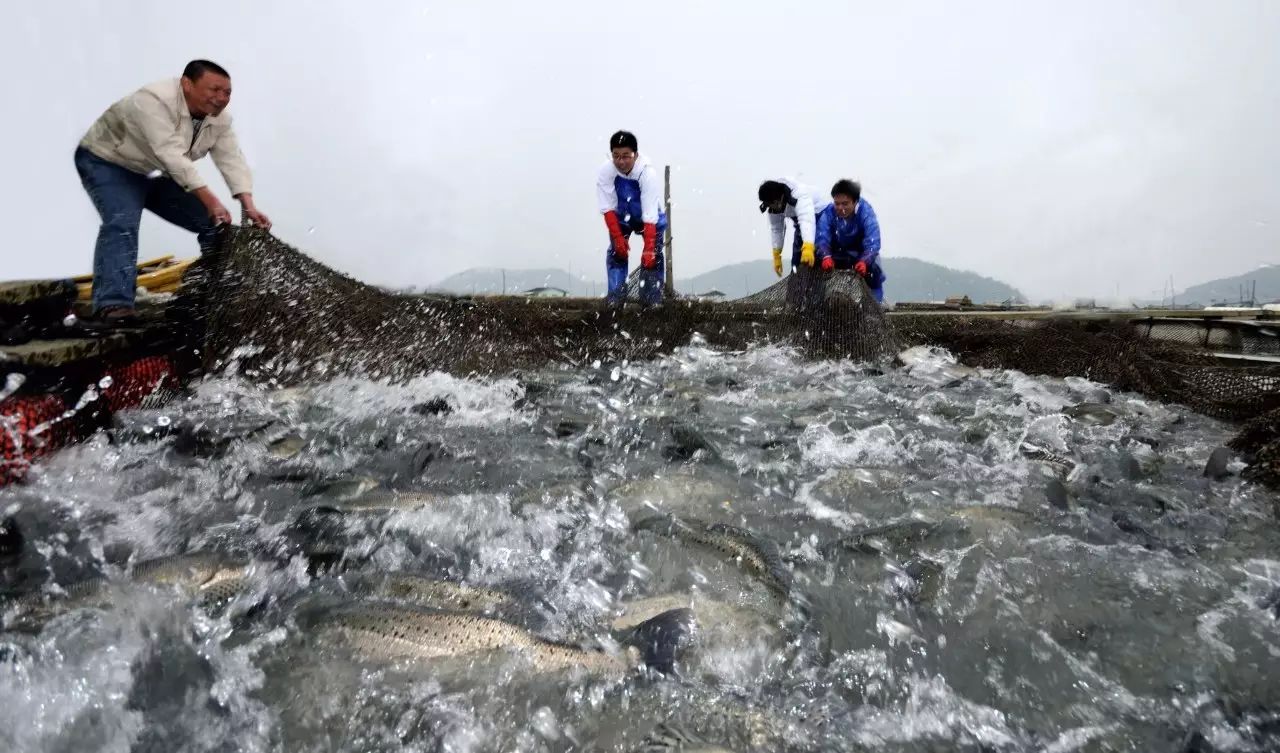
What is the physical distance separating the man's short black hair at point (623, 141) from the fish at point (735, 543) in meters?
7.32

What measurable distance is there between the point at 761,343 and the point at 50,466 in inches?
256

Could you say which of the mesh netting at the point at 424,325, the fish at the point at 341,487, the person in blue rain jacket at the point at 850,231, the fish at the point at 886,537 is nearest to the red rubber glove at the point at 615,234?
the mesh netting at the point at 424,325

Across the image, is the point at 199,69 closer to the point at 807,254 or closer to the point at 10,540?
the point at 10,540

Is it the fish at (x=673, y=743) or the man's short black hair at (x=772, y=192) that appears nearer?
the fish at (x=673, y=743)

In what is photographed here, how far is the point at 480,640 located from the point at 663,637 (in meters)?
0.57

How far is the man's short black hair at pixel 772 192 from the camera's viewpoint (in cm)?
1020

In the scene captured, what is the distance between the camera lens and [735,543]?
9.30 feet

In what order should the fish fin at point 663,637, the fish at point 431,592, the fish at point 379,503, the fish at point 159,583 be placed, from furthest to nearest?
the fish at point 379,503
the fish at point 431,592
the fish at point 159,583
the fish fin at point 663,637

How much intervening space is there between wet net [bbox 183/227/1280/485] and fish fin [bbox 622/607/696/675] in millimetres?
3205

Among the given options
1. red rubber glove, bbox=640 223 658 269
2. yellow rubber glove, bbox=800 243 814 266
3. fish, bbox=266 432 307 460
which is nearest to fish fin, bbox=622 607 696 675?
fish, bbox=266 432 307 460

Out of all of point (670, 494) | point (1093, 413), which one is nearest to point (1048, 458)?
point (1093, 413)

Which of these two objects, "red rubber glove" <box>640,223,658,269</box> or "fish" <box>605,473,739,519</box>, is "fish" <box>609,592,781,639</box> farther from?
"red rubber glove" <box>640,223,658,269</box>

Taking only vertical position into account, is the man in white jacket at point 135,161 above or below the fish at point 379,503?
above

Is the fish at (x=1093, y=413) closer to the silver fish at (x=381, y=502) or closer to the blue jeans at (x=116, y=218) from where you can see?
the silver fish at (x=381, y=502)
